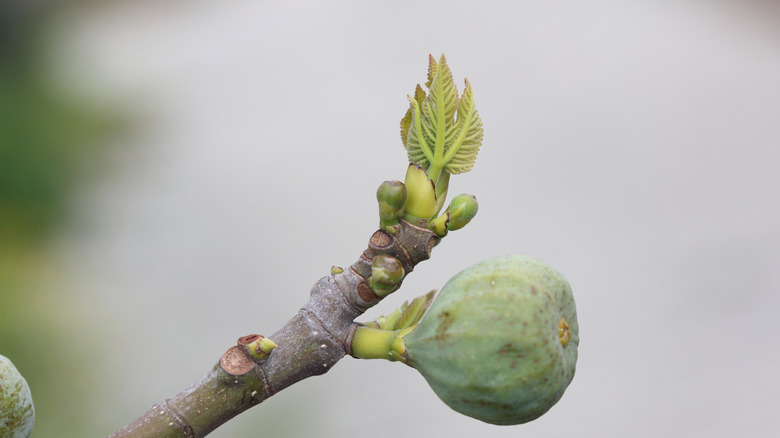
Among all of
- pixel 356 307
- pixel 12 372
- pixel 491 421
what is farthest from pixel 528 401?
pixel 12 372

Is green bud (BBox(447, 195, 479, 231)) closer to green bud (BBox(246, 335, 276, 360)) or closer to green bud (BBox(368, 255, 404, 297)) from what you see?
green bud (BBox(368, 255, 404, 297))

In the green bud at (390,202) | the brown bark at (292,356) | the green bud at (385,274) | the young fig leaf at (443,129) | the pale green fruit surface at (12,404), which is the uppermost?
the young fig leaf at (443,129)

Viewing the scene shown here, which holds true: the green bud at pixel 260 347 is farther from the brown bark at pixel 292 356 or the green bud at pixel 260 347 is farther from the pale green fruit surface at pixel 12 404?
the pale green fruit surface at pixel 12 404

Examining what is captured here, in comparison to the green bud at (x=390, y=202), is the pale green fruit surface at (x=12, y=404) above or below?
below

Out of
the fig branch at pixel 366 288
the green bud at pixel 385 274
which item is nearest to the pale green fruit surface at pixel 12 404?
the fig branch at pixel 366 288

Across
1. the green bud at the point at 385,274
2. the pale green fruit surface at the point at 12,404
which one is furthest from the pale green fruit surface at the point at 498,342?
the pale green fruit surface at the point at 12,404

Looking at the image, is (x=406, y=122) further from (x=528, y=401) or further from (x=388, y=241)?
(x=528, y=401)

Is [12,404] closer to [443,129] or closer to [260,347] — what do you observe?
[260,347]
